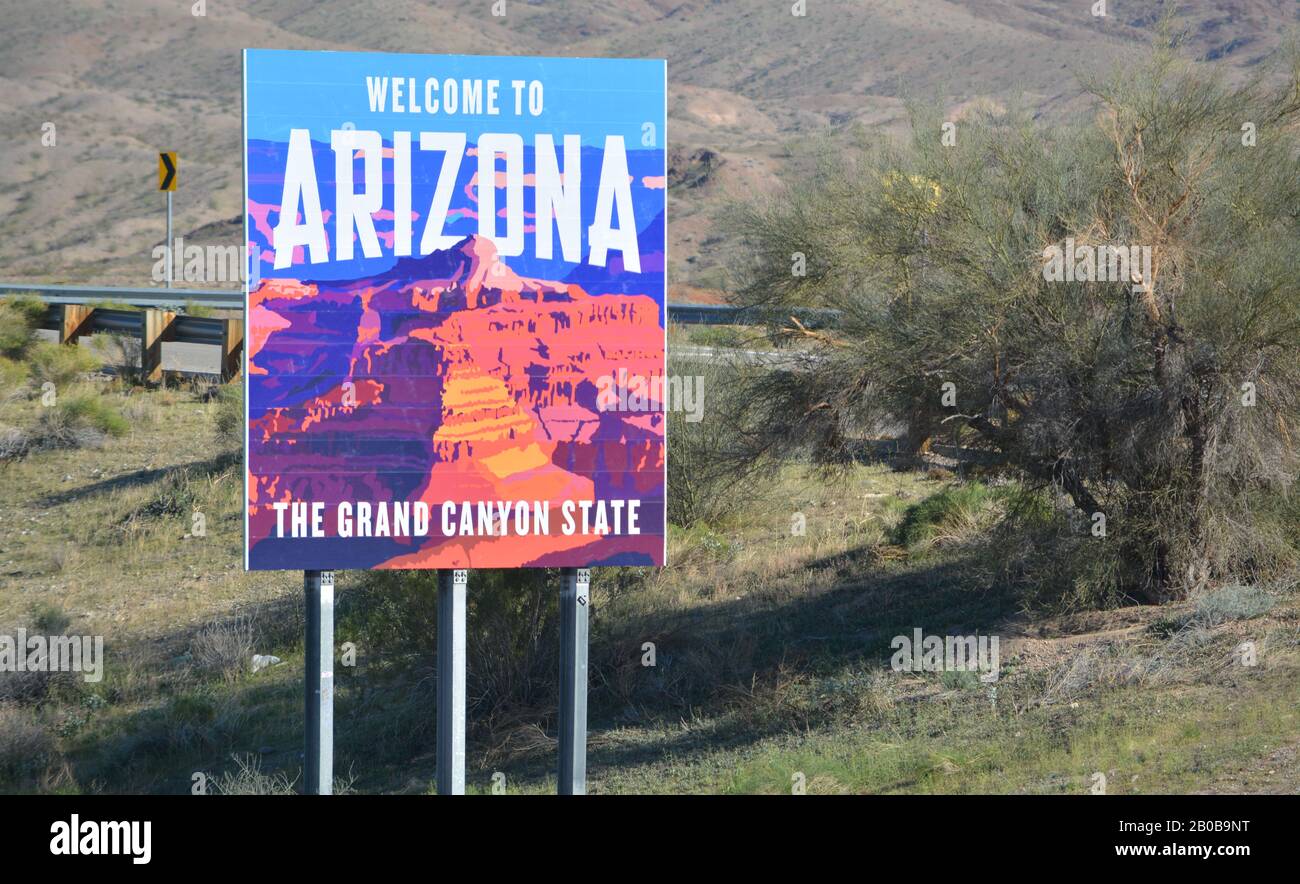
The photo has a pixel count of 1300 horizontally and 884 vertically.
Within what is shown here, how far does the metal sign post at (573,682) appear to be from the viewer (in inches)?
287

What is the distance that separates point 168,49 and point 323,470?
106 m

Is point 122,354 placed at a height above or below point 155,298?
below

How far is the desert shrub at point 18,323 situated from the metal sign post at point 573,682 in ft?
67.2

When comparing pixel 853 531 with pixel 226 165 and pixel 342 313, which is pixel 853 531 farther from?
pixel 226 165

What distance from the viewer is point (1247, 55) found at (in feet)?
291

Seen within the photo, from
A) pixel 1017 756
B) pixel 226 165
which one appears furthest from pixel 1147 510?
pixel 226 165

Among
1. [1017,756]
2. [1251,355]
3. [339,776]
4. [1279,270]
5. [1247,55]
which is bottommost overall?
[339,776]

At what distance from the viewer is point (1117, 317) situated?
1070 cm

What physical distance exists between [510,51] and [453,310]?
9789cm

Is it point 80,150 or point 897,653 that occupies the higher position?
point 80,150

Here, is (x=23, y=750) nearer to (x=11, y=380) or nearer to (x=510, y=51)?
(x=11, y=380)

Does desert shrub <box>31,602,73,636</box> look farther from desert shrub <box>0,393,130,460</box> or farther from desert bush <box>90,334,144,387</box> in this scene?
desert bush <box>90,334,144,387</box>

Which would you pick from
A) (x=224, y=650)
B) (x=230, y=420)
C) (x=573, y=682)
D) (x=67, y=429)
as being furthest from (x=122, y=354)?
(x=573, y=682)

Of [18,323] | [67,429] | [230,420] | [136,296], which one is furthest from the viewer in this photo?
[136,296]
